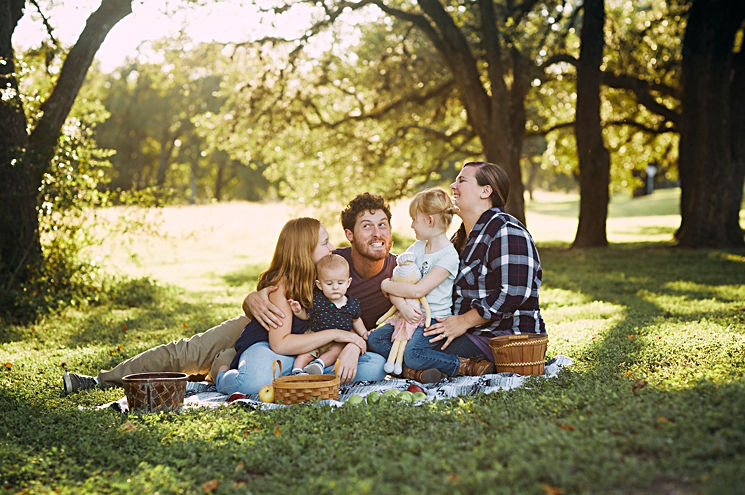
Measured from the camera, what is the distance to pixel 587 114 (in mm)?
18016

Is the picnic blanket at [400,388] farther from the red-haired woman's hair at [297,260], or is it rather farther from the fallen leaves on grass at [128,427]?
the red-haired woman's hair at [297,260]

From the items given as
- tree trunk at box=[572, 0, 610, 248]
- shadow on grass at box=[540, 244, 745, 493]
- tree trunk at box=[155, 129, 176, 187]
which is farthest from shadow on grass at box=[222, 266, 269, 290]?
tree trunk at box=[155, 129, 176, 187]

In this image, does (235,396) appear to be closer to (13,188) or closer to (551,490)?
(551,490)

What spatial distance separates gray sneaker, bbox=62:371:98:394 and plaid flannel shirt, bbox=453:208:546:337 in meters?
3.25

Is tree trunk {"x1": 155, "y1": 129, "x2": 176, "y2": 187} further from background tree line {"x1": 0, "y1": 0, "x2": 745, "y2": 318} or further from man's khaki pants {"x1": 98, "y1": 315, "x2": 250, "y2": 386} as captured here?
man's khaki pants {"x1": 98, "y1": 315, "x2": 250, "y2": 386}

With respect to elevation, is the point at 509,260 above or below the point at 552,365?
above

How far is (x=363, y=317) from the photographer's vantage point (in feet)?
22.6

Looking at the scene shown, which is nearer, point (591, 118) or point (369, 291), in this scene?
point (369, 291)

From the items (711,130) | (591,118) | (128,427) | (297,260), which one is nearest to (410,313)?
(297,260)

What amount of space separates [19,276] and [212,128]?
1072cm

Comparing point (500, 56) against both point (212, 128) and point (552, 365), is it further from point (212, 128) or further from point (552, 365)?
point (552, 365)

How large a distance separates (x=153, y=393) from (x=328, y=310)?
1.58 metres

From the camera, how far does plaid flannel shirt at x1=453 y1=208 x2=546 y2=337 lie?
239 inches

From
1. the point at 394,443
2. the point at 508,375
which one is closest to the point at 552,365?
the point at 508,375
